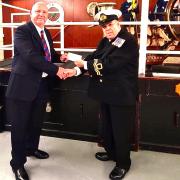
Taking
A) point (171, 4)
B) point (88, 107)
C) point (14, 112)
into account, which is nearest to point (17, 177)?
point (14, 112)

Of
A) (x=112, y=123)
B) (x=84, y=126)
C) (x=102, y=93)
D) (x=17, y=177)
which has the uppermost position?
(x=102, y=93)

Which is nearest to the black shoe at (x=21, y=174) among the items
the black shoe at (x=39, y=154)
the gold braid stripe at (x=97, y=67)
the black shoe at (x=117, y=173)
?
the black shoe at (x=39, y=154)

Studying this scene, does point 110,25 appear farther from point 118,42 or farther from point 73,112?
point 73,112

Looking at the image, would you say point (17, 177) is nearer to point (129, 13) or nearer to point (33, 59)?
point (33, 59)

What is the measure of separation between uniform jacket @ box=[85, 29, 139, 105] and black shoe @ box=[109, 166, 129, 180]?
1.95 feet

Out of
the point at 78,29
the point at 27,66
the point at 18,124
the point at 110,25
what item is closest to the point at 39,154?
the point at 18,124

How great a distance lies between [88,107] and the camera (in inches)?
117

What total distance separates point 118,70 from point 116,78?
69 mm

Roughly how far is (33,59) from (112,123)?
2.74 feet

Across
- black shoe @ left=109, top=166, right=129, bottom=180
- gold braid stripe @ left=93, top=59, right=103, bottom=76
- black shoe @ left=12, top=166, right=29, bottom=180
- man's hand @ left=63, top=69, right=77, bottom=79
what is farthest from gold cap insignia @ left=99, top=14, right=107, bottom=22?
black shoe @ left=12, top=166, right=29, bottom=180

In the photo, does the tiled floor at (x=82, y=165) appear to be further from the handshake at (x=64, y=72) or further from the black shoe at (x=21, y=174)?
the handshake at (x=64, y=72)

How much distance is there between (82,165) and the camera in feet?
8.14

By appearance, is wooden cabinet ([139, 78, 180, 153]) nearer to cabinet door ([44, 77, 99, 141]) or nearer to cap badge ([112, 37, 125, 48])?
cabinet door ([44, 77, 99, 141])

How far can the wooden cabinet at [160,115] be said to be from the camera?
8.59 ft
